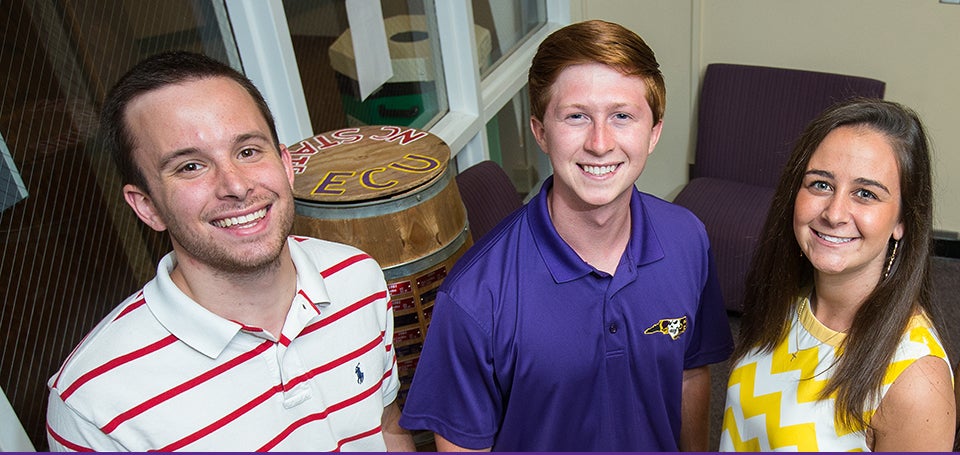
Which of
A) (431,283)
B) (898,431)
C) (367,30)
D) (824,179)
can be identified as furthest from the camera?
(367,30)

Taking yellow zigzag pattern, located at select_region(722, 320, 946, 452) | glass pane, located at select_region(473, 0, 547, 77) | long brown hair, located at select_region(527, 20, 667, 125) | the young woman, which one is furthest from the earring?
glass pane, located at select_region(473, 0, 547, 77)

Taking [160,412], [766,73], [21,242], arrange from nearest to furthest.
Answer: [160,412], [21,242], [766,73]

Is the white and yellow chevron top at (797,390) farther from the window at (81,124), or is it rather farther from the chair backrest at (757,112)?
the chair backrest at (757,112)

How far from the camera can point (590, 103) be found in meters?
1.40

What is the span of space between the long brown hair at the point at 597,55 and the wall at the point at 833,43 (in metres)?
2.60

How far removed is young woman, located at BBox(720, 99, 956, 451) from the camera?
1409 millimetres

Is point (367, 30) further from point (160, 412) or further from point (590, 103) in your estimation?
point (160, 412)

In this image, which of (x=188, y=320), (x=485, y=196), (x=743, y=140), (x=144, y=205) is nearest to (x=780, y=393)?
(x=188, y=320)

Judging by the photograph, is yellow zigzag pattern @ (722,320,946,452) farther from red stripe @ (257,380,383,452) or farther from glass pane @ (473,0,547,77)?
glass pane @ (473,0,547,77)

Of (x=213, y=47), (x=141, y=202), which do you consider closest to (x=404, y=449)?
A: (x=141, y=202)

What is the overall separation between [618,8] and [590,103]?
280 cm

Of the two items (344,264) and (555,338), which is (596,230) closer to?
(555,338)

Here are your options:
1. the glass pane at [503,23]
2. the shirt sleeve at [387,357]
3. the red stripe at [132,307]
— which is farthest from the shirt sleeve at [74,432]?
the glass pane at [503,23]

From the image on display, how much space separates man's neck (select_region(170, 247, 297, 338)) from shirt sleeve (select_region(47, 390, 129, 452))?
0.25 meters
